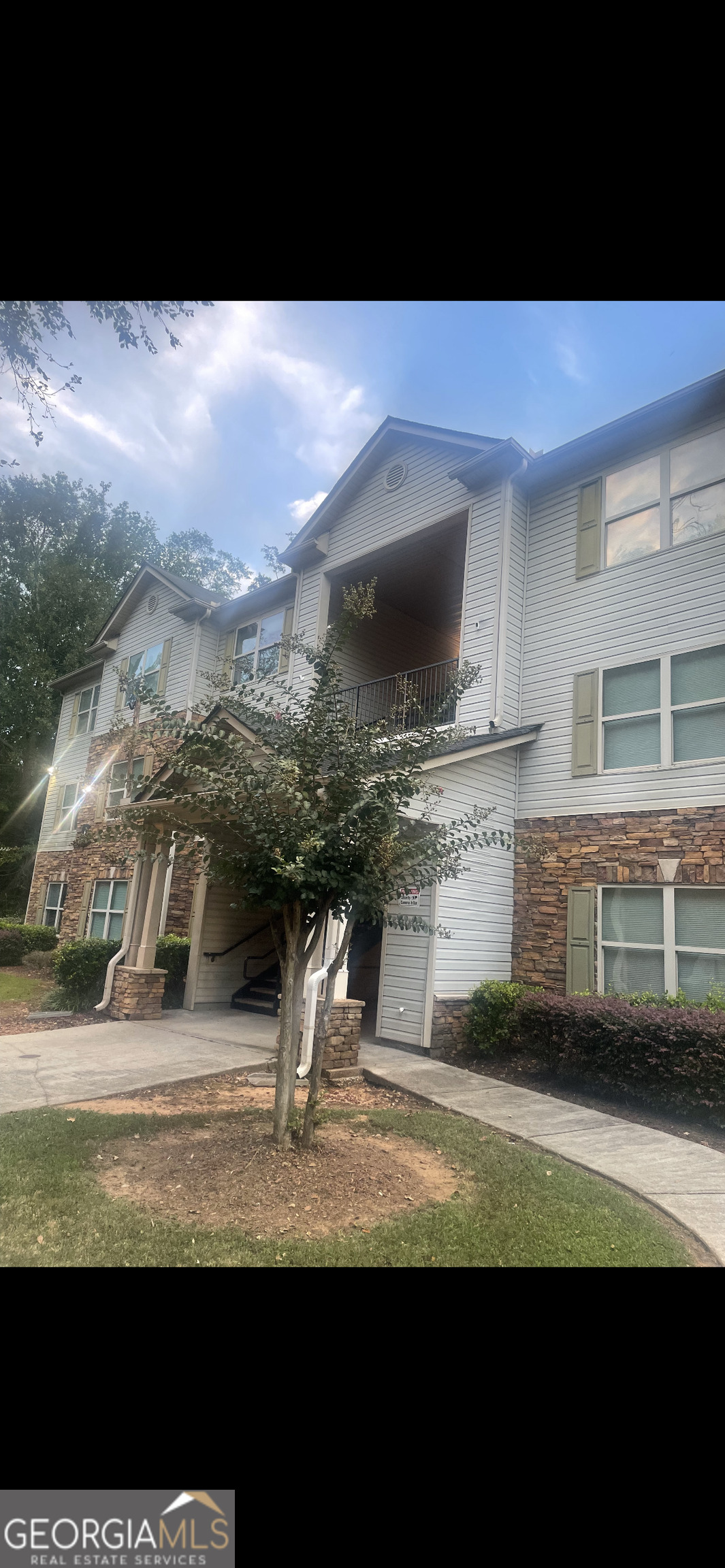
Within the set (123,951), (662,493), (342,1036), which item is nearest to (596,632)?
(662,493)

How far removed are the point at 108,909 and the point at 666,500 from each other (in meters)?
12.6

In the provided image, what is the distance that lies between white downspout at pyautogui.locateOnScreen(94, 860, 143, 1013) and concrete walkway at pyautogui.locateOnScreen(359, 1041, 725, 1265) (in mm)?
4391

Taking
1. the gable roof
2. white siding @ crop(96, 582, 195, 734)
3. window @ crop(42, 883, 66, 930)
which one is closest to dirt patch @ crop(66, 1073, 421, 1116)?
the gable roof

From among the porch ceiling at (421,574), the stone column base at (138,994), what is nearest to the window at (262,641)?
the porch ceiling at (421,574)

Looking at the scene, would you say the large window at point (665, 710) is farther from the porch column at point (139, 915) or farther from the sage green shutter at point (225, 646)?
the sage green shutter at point (225, 646)

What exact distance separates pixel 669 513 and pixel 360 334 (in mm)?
7709

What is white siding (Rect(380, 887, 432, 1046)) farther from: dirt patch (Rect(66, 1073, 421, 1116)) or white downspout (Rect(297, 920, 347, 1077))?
white downspout (Rect(297, 920, 347, 1077))

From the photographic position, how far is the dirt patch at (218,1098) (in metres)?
6.16

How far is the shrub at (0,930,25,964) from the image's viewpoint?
1778cm

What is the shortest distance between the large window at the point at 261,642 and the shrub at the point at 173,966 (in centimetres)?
482

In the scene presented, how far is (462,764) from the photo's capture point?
30.9 feet
